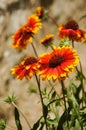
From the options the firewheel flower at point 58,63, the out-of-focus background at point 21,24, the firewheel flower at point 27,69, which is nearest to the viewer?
the firewheel flower at point 58,63

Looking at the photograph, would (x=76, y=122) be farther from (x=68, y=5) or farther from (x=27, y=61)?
(x=68, y=5)

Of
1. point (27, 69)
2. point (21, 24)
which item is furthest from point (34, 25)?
point (21, 24)

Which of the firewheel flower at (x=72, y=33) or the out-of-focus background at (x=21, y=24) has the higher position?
the firewheel flower at (x=72, y=33)

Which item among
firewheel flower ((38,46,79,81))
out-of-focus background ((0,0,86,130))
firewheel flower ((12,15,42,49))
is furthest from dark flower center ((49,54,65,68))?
out-of-focus background ((0,0,86,130))

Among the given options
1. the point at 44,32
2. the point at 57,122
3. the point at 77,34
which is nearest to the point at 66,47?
the point at 77,34

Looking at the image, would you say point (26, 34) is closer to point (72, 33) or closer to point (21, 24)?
point (72, 33)

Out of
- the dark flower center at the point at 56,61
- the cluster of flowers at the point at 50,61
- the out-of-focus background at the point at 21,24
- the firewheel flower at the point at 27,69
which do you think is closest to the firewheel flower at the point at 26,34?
the cluster of flowers at the point at 50,61

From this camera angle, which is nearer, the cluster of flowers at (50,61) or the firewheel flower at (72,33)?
the cluster of flowers at (50,61)

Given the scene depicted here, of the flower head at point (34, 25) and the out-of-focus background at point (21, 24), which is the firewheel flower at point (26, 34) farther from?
the out-of-focus background at point (21, 24)
